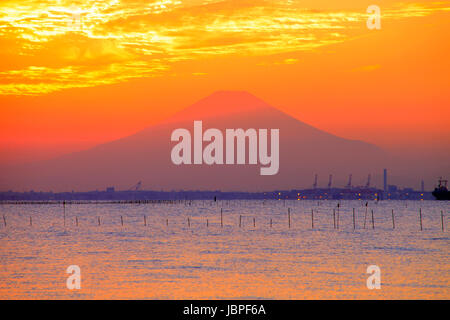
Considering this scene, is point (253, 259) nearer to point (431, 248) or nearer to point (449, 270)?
point (449, 270)

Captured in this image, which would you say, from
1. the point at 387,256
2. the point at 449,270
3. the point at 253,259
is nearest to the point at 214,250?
the point at 253,259

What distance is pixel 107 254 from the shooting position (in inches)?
2699

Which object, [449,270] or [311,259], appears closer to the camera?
[449,270]
